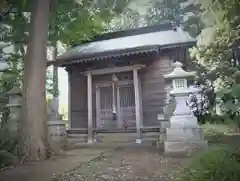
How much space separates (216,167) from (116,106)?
9.19 meters

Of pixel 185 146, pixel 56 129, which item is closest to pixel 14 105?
pixel 56 129

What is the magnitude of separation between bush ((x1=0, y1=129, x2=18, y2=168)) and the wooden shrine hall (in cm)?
487

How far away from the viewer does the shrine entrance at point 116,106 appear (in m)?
12.3

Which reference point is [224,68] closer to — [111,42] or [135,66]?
[135,66]

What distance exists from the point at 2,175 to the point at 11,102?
438 centimetres

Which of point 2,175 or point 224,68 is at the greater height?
point 224,68

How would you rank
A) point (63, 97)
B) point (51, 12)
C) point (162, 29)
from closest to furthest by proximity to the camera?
point (51, 12) < point (162, 29) < point (63, 97)

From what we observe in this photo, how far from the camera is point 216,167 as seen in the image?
10.9 feet

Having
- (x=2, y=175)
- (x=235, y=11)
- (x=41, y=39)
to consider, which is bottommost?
(x=2, y=175)

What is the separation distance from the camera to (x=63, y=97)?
27.3m

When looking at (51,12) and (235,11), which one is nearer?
(235,11)

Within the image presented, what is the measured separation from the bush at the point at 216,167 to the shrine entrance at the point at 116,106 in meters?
8.45

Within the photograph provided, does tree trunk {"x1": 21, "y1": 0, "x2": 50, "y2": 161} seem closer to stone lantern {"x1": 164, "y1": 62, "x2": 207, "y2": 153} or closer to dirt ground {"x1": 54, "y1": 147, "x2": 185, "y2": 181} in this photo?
dirt ground {"x1": 54, "y1": 147, "x2": 185, "y2": 181}

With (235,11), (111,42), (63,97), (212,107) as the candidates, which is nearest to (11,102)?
(111,42)
